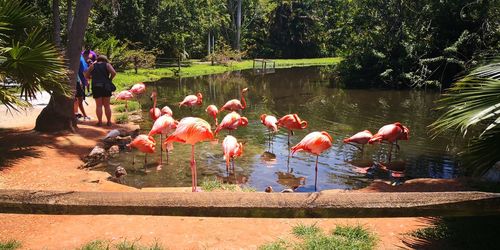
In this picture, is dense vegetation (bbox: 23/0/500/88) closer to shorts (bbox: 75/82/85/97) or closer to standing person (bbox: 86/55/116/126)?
shorts (bbox: 75/82/85/97)

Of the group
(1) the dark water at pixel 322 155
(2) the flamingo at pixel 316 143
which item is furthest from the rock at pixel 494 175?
(2) the flamingo at pixel 316 143

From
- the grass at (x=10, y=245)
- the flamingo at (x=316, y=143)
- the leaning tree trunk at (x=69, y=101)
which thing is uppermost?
the leaning tree trunk at (x=69, y=101)

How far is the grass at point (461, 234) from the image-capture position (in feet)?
13.6

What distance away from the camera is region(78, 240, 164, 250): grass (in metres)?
4.06

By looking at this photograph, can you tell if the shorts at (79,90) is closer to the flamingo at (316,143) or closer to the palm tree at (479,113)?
the flamingo at (316,143)

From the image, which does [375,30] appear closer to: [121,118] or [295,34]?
[121,118]

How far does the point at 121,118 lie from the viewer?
12.3 m

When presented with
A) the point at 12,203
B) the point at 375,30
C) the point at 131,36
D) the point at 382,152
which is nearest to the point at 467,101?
the point at 12,203

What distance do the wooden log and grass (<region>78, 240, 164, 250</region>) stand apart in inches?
51.7

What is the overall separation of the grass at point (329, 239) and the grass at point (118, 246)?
1.02 meters

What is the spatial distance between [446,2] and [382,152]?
1505 cm

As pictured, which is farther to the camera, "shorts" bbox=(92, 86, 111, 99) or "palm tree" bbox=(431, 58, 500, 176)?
"shorts" bbox=(92, 86, 111, 99)

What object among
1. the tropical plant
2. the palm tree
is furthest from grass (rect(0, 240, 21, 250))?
the palm tree

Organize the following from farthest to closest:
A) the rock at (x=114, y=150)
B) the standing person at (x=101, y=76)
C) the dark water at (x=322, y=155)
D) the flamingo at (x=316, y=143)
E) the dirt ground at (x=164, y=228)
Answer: the standing person at (x=101, y=76) < the rock at (x=114, y=150) < the dark water at (x=322, y=155) < the flamingo at (x=316, y=143) < the dirt ground at (x=164, y=228)
